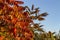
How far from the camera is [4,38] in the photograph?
4246 millimetres

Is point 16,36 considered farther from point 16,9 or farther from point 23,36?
point 16,9

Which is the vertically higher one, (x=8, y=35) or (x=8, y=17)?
(x=8, y=17)

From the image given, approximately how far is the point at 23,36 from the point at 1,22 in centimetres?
59

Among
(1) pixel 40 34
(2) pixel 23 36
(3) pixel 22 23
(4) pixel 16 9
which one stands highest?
(4) pixel 16 9

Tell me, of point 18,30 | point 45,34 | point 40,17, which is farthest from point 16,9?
point 45,34

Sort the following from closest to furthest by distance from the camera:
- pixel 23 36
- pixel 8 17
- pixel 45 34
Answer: pixel 8 17 → pixel 23 36 → pixel 45 34

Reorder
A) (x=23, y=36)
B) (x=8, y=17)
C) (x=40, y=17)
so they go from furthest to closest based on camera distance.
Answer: (x=40, y=17) → (x=23, y=36) → (x=8, y=17)

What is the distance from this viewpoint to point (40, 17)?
525cm

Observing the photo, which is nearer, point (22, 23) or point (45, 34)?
point (22, 23)

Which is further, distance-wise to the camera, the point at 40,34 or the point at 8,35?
the point at 40,34

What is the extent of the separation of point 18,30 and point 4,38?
358 millimetres

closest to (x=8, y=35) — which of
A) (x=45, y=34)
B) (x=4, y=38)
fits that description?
(x=4, y=38)

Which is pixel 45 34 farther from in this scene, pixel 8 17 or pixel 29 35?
pixel 8 17

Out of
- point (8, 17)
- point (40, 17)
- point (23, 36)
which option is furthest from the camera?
point (40, 17)
